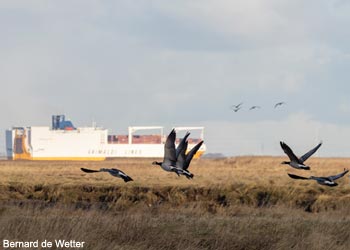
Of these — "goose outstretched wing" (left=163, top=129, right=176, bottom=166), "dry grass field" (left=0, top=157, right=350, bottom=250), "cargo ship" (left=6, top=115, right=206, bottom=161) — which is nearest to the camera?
"dry grass field" (left=0, top=157, right=350, bottom=250)

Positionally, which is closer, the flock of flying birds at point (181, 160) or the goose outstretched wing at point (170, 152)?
the goose outstretched wing at point (170, 152)

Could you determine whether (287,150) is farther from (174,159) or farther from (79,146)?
(79,146)

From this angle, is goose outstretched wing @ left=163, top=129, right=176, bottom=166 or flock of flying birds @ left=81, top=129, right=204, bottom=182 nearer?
goose outstretched wing @ left=163, top=129, right=176, bottom=166

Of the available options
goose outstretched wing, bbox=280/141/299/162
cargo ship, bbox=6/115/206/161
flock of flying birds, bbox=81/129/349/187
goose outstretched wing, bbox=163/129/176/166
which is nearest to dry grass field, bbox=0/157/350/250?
flock of flying birds, bbox=81/129/349/187

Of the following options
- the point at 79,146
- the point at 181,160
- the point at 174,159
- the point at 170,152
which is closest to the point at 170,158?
the point at 174,159

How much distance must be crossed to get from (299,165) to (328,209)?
12.2 meters

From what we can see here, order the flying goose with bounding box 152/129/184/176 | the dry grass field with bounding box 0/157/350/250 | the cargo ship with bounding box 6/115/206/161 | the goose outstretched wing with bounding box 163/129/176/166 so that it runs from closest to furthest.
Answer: the dry grass field with bounding box 0/157/350/250
the goose outstretched wing with bounding box 163/129/176/166
the flying goose with bounding box 152/129/184/176
the cargo ship with bounding box 6/115/206/161

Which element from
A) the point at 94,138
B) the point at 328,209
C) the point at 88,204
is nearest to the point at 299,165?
the point at 328,209

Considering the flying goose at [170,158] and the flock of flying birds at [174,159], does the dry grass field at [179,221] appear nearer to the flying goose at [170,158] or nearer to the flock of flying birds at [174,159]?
the flock of flying birds at [174,159]

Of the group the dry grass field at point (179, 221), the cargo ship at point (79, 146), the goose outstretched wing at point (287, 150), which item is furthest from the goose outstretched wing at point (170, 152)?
the cargo ship at point (79, 146)

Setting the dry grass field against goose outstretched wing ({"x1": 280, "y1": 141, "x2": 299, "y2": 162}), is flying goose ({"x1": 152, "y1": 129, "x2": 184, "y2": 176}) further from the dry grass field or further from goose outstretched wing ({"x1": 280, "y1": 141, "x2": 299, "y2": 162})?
goose outstretched wing ({"x1": 280, "y1": 141, "x2": 299, "y2": 162})

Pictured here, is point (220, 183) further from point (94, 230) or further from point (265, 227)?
point (94, 230)

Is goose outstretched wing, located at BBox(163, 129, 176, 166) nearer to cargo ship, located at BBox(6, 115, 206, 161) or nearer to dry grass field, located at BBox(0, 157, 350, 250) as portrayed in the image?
dry grass field, located at BBox(0, 157, 350, 250)

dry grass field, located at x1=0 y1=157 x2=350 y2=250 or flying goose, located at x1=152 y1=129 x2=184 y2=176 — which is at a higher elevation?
flying goose, located at x1=152 y1=129 x2=184 y2=176
